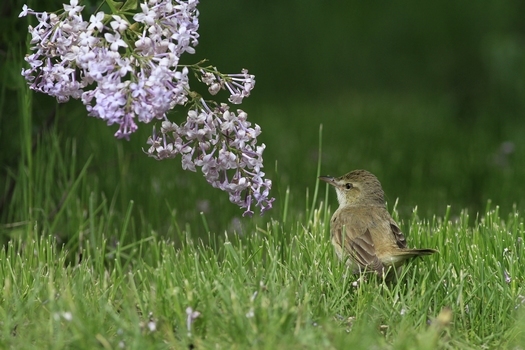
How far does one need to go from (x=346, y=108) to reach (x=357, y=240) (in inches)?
241

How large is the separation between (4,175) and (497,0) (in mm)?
7552

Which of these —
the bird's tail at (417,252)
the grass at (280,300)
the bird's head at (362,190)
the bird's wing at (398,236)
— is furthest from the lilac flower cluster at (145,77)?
the bird's head at (362,190)

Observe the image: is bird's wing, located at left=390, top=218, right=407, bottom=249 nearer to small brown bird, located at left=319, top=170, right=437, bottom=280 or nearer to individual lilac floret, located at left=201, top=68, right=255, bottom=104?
small brown bird, located at left=319, top=170, right=437, bottom=280

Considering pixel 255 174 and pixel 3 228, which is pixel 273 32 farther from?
pixel 255 174

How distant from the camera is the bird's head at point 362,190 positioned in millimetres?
5488

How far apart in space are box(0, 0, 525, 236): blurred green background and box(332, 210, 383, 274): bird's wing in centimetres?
51

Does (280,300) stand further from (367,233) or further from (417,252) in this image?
(367,233)

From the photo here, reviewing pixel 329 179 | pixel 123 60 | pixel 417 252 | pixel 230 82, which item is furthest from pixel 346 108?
pixel 123 60

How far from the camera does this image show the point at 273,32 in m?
12.7

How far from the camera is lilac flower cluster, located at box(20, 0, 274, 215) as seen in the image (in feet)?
10.8

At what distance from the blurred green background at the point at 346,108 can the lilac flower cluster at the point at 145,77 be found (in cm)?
101

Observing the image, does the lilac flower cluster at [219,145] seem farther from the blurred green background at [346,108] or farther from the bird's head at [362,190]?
the bird's head at [362,190]

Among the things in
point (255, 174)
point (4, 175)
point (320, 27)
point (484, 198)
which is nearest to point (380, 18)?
point (320, 27)

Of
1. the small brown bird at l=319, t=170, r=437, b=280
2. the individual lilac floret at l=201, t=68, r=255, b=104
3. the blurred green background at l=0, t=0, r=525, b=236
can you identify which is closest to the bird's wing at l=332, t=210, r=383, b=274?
the small brown bird at l=319, t=170, r=437, b=280
